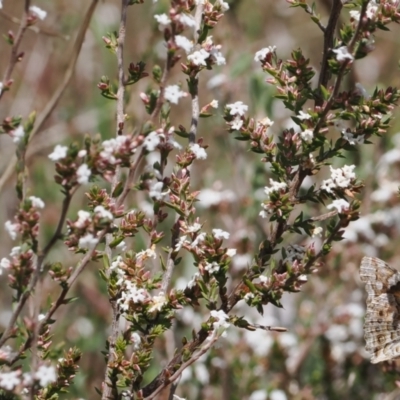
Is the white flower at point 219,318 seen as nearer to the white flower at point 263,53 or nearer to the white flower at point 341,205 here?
the white flower at point 341,205

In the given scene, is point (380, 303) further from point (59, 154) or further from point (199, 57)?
point (59, 154)

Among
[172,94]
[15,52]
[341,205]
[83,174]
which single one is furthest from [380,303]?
[15,52]

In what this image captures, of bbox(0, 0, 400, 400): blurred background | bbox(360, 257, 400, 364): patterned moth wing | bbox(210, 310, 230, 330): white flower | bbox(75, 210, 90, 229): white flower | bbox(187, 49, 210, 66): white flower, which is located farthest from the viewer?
bbox(0, 0, 400, 400): blurred background

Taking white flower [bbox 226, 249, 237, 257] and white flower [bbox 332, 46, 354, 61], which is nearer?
white flower [bbox 332, 46, 354, 61]

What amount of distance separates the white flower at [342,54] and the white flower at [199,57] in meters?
0.38

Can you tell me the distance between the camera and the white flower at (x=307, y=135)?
196 cm

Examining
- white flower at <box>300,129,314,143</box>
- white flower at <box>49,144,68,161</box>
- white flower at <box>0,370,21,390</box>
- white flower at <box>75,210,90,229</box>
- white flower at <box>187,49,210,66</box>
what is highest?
white flower at <box>187,49,210,66</box>

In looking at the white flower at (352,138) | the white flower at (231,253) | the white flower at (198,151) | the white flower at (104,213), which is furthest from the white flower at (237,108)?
the white flower at (104,213)

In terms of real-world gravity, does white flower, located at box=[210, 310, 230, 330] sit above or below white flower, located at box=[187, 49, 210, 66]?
below

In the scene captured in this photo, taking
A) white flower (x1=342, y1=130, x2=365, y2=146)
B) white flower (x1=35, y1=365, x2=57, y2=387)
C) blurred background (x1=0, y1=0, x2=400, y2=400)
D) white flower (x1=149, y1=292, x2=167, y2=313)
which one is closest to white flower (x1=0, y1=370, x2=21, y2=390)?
white flower (x1=35, y1=365, x2=57, y2=387)

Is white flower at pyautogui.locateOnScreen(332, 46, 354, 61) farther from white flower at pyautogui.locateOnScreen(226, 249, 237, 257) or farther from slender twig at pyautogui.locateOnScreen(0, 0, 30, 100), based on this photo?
slender twig at pyautogui.locateOnScreen(0, 0, 30, 100)

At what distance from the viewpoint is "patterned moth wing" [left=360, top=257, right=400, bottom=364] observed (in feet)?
8.23

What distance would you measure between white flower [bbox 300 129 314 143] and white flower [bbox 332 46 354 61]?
24 centimetres

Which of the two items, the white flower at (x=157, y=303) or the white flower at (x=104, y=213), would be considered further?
the white flower at (x=157, y=303)
